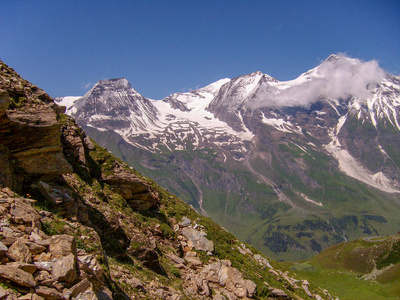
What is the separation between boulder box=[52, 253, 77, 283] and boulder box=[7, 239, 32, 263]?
0.88 meters

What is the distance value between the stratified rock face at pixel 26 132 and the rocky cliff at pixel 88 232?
49mm

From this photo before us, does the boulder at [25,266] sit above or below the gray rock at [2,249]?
below

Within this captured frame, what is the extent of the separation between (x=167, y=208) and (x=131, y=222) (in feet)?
27.9

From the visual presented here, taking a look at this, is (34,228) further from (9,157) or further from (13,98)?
(13,98)

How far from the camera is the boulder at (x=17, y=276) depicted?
318 inches

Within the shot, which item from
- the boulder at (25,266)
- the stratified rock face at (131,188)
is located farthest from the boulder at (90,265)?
the stratified rock face at (131,188)

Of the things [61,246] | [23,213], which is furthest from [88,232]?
[61,246]

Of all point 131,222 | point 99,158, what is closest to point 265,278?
point 131,222

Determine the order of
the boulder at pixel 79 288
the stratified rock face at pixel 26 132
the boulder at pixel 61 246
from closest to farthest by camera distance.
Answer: the boulder at pixel 79 288
the boulder at pixel 61 246
the stratified rock face at pixel 26 132

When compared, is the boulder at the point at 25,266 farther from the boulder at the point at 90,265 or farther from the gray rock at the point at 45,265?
the boulder at the point at 90,265

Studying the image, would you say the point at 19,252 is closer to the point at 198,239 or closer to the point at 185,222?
the point at 198,239

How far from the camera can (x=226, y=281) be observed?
21.3 m

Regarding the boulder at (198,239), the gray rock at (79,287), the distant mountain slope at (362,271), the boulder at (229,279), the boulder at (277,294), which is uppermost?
the gray rock at (79,287)

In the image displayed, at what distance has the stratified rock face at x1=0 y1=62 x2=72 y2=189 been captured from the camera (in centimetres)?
1426
